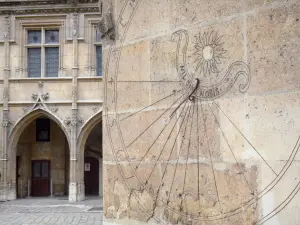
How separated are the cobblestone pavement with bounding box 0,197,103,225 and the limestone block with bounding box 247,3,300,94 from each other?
8.20m

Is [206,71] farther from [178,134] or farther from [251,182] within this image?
[251,182]

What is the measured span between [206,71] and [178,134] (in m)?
0.46

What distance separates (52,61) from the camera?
16.5m

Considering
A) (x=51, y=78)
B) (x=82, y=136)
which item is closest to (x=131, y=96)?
(x=82, y=136)

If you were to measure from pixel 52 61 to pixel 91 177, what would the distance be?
16.4 feet

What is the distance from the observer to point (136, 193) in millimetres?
3152

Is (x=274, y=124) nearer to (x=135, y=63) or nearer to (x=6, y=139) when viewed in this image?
(x=135, y=63)

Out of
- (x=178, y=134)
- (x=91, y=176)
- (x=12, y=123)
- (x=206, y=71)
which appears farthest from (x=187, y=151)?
(x=91, y=176)

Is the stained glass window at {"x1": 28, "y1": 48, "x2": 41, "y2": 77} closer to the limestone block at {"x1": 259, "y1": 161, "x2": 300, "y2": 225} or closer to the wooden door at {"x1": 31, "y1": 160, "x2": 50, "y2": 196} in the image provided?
the wooden door at {"x1": 31, "y1": 160, "x2": 50, "y2": 196}

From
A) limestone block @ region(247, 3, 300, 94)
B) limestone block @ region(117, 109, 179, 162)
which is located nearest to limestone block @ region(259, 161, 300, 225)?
limestone block @ region(247, 3, 300, 94)

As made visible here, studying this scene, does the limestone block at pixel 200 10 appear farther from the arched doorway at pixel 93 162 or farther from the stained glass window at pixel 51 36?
the arched doorway at pixel 93 162

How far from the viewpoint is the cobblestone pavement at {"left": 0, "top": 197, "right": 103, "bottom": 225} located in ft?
35.2

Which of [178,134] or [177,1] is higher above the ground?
[177,1]

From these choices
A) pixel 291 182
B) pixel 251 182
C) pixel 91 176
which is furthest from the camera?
pixel 91 176
